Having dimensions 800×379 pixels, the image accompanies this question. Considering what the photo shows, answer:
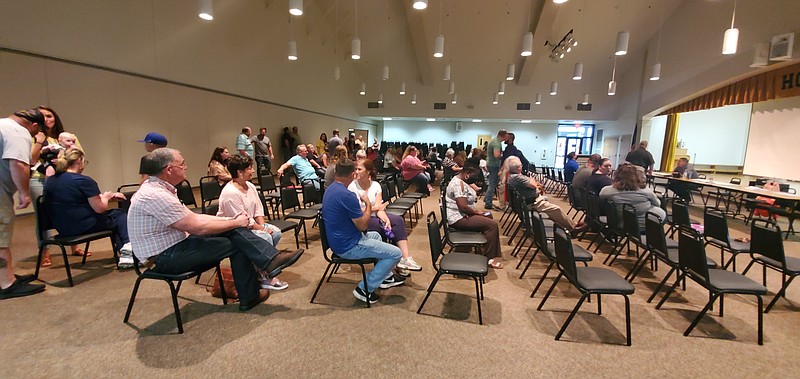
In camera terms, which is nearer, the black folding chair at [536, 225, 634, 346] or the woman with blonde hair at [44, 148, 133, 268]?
the black folding chair at [536, 225, 634, 346]

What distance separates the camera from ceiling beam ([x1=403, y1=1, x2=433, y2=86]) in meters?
12.1

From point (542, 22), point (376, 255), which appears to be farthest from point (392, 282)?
point (542, 22)

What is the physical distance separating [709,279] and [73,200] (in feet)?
17.4

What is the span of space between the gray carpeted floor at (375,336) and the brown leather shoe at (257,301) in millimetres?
58

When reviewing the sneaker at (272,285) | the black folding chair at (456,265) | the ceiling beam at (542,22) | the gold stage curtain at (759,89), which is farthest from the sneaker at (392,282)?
the ceiling beam at (542,22)

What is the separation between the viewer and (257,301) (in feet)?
9.62

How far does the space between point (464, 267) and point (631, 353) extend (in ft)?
4.14

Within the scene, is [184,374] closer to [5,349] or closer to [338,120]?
[5,349]

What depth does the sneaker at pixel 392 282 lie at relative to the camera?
3.35 metres

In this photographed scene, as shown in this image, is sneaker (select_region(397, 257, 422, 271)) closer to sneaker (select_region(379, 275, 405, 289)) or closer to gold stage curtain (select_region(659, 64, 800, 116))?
sneaker (select_region(379, 275, 405, 289))

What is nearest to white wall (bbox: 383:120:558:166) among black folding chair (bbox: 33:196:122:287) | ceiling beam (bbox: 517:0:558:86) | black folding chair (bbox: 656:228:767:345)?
ceiling beam (bbox: 517:0:558:86)

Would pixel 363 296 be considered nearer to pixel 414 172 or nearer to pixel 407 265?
pixel 407 265

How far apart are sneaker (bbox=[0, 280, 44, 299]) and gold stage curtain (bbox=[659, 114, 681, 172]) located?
1585cm

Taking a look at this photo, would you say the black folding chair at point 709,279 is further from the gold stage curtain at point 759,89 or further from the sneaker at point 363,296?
the gold stage curtain at point 759,89
